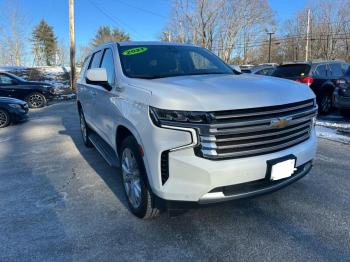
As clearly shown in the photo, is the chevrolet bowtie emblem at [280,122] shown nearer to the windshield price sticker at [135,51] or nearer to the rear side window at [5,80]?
the windshield price sticker at [135,51]

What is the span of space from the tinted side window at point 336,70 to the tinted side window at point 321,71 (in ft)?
1.11

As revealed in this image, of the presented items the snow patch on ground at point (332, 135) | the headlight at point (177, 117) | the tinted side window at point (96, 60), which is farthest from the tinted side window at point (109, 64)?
the snow patch on ground at point (332, 135)

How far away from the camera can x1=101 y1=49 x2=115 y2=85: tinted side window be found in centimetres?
394

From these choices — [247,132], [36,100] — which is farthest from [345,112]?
[36,100]

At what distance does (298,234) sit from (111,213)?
6.24ft

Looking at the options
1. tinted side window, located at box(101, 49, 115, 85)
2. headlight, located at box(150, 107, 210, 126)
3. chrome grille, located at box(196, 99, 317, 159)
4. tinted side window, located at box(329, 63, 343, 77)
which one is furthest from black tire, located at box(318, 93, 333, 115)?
headlight, located at box(150, 107, 210, 126)

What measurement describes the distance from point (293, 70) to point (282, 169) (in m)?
7.96

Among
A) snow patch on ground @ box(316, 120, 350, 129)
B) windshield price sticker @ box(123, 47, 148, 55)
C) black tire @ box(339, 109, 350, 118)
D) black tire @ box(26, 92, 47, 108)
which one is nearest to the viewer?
windshield price sticker @ box(123, 47, 148, 55)

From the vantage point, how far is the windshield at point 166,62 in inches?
151

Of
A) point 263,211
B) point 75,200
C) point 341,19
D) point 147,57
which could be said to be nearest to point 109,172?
point 75,200

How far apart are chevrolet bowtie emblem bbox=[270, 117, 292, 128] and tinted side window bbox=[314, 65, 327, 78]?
7717 millimetres

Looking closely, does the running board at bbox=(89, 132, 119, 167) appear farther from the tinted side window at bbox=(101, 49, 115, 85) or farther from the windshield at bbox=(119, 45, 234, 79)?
the windshield at bbox=(119, 45, 234, 79)

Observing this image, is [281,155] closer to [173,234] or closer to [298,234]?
[298,234]

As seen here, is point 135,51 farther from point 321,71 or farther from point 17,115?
point 321,71
